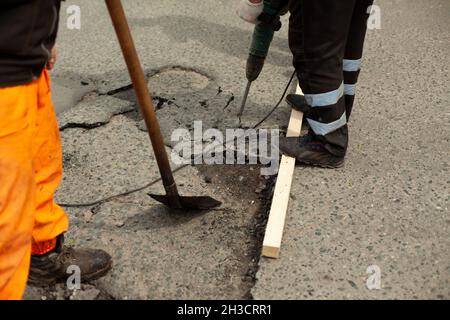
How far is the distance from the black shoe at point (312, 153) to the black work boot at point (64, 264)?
4.08ft

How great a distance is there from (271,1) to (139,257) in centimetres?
160

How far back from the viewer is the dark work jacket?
175 centimetres

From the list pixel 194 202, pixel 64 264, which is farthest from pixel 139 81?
pixel 64 264

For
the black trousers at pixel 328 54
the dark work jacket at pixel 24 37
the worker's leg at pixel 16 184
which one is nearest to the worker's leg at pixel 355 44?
the black trousers at pixel 328 54

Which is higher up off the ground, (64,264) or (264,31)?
(264,31)

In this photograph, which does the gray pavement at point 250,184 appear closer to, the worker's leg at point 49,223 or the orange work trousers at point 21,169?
the worker's leg at point 49,223

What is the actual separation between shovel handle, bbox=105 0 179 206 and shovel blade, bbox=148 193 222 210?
0.19 ft

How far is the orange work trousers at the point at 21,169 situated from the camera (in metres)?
1.81

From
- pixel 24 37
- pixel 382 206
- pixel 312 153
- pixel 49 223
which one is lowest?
pixel 382 206

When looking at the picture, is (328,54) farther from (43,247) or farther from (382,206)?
(43,247)

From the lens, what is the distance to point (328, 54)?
9.02ft

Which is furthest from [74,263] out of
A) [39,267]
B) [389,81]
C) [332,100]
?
[389,81]

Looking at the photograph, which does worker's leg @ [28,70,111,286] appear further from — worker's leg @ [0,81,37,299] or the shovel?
the shovel

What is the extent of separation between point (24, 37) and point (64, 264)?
1.08 meters
